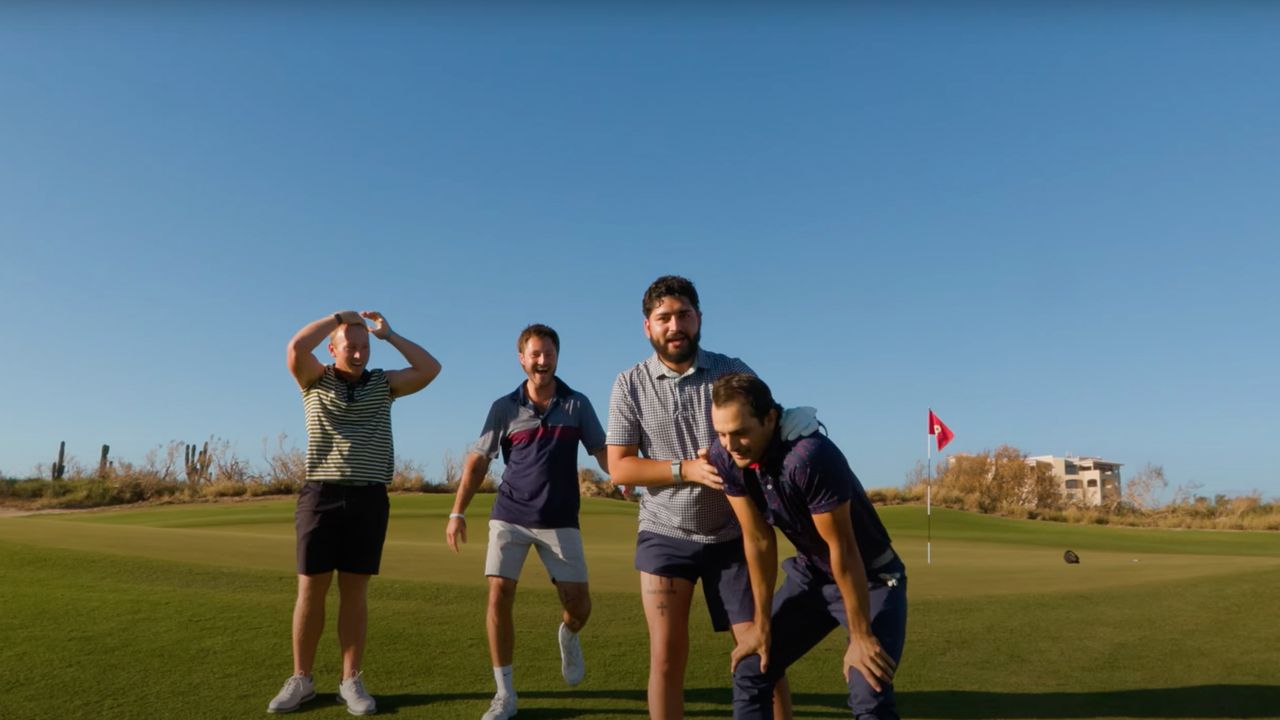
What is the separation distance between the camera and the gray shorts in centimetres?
489

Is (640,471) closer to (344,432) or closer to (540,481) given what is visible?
(540,481)

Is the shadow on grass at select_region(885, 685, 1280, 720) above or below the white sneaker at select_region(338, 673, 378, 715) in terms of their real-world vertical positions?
below

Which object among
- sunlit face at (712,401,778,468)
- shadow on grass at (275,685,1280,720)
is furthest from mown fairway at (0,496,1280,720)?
sunlit face at (712,401,778,468)

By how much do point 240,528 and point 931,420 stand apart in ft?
48.2

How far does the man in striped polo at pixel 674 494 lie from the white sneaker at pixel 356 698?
1603 millimetres

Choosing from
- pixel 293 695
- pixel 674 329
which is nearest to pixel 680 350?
pixel 674 329

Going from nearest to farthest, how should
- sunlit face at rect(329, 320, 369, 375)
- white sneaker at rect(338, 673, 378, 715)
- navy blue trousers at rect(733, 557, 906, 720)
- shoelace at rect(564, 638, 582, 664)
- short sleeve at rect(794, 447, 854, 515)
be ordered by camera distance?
short sleeve at rect(794, 447, 854, 515)
navy blue trousers at rect(733, 557, 906, 720)
white sneaker at rect(338, 673, 378, 715)
sunlit face at rect(329, 320, 369, 375)
shoelace at rect(564, 638, 582, 664)

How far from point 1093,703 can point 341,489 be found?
4354 millimetres

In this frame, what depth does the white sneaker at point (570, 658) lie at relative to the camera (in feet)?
16.5

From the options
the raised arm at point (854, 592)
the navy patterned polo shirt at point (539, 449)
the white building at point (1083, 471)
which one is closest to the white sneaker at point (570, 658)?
the navy patterned polo shirt at point (539, 449)

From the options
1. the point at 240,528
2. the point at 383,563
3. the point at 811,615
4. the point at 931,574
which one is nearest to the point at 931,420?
the point at 931,574

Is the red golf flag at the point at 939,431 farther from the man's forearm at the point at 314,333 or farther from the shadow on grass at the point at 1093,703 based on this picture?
the man's forearm at the point at 314,333

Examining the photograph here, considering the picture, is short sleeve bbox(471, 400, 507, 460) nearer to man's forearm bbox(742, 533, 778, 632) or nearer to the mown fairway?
the mown fairway

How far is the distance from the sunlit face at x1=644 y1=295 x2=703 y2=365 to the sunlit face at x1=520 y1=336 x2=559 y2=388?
1.24m
